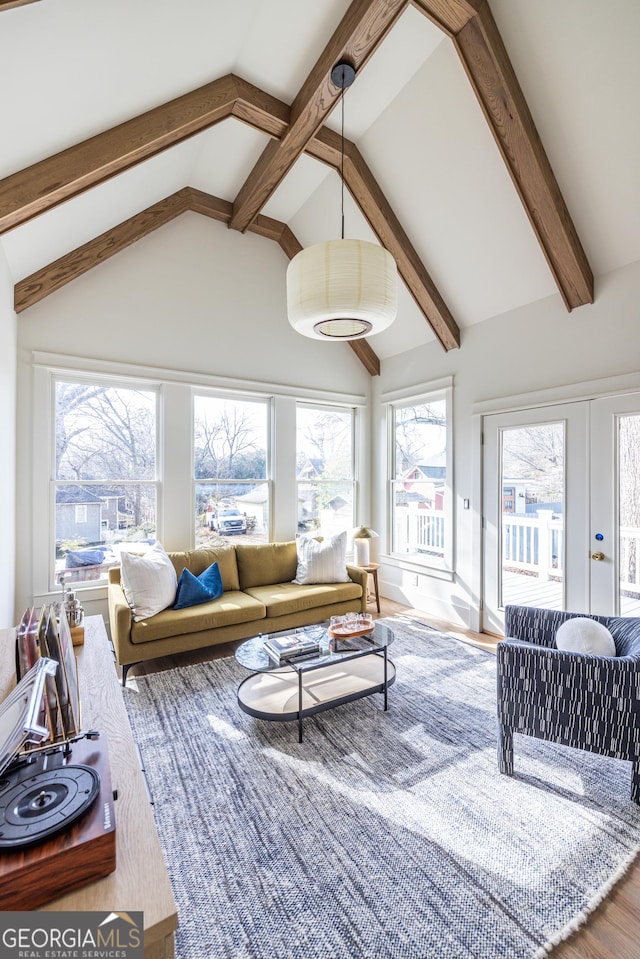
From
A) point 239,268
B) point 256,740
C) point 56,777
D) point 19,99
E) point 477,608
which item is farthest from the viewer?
point 239,268

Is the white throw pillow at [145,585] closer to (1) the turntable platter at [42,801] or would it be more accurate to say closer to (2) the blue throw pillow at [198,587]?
(2) the blue throw pillow at [198,587]

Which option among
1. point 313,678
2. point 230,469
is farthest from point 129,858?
point 230,469

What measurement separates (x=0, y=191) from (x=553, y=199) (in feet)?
10.9

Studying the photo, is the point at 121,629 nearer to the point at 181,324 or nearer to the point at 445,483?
the point at 181,324

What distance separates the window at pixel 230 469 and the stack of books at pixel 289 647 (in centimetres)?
179

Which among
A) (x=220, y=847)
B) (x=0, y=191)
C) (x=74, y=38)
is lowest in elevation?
(x=220, y=847)

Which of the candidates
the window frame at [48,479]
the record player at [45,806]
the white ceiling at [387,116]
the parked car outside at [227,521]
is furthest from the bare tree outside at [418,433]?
the record player at [45,806]

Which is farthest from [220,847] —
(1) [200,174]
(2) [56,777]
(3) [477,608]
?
(1) [200,174]

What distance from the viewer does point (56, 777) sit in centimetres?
93

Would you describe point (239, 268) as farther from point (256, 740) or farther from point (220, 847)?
point (220, 847)

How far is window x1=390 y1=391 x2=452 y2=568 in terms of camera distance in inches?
183

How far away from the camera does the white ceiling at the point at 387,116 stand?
196cm

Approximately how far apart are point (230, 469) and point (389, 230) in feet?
8.86

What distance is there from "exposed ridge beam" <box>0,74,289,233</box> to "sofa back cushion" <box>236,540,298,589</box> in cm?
298
